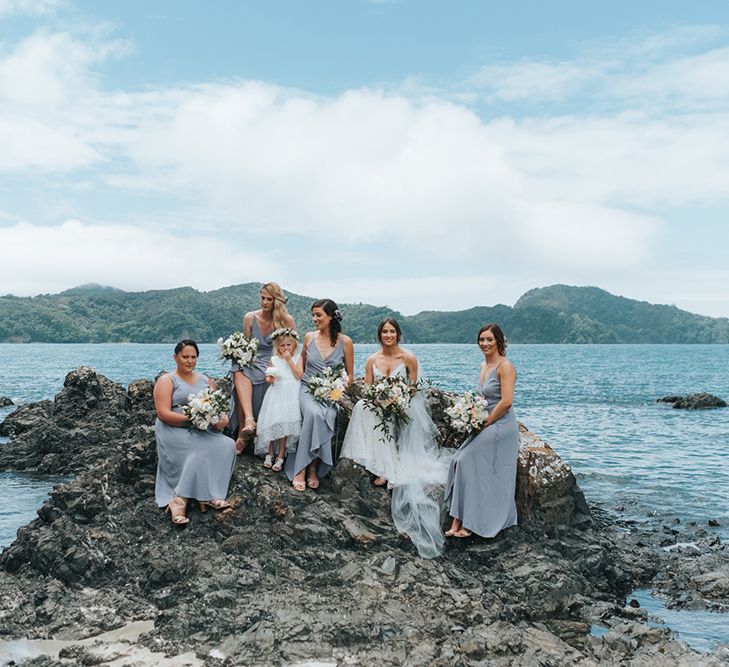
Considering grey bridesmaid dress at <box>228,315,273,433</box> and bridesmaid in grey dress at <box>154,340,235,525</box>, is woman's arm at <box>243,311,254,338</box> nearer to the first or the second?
grey bridesmaid dress at <box>228,315,273,433</box>

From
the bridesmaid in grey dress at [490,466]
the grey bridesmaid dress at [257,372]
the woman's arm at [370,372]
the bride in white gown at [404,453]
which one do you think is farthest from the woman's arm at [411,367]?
the grey bridesmaid dress at [257,372]

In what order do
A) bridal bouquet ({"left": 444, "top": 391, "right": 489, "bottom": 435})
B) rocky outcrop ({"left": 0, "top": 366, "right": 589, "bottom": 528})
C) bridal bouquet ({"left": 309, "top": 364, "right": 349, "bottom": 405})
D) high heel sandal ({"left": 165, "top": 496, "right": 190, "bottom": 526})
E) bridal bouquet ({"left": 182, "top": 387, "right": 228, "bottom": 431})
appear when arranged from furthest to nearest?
rocky outcrop ({"left": 0, "top": 366, "right": 589, "bottom": 528})
bridal bouquet ({"left": 309, "top": 364, "right": 349, "bottom": 405})
bridal bouquet ({"left": 444, "top": 391, "right": 489, "bottom": 435})
bridal bouquet ({"left": 182, "top": 387, "right": 228, "bottom": 431})
high heel sandal ({"left": 165, "top": 496, "right": 190, "bottom": 526})

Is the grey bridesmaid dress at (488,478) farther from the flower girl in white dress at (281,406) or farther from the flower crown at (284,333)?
the flower crown at (284,333)

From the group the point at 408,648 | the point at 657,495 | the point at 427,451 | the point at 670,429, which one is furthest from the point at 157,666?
the point at 670,429

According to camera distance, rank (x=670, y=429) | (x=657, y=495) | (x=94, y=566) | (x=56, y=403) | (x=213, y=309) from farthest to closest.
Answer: (x=213, y=309), (x=670, y=429), (x=56, y=403), (x=657, y=495), (x=94, y=566)

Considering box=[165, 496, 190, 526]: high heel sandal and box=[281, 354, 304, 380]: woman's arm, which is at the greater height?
box=[281, 354, 304, 380]: woman's arm

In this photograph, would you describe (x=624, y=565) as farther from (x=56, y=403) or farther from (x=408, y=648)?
(x=56, y=403)

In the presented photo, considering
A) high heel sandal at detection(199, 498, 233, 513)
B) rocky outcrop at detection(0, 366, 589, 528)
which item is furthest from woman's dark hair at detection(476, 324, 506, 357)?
high heel sandal at detection(199, 498, 233, 513)

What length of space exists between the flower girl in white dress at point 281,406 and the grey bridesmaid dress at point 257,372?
0.85 feet

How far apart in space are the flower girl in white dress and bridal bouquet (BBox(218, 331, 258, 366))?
33 centimetres

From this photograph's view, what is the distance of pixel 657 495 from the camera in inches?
739

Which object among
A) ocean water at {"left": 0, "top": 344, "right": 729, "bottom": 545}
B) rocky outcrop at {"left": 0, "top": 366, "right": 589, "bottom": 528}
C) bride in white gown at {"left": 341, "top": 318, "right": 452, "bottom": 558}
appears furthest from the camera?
ocean water at {"left": 0, "top": 344, "right": 729, "bottom": 545}

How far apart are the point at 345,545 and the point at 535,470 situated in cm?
304

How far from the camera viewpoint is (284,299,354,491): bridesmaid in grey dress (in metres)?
10.2
